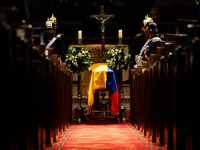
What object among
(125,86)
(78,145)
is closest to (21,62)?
(78,145)

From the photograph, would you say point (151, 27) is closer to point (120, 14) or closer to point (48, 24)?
point (48, 24)

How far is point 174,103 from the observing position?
3115 millimetres

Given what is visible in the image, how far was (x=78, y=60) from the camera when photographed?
7.11 m

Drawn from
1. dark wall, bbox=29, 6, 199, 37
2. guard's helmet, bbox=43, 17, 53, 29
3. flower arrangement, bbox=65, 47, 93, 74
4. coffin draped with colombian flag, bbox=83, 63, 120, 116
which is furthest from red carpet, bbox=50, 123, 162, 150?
dark wall, bbox=29, 6, 199, 37

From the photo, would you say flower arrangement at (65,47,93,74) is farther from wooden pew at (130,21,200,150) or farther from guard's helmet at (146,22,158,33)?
wooden pew at (130,21,200,150)

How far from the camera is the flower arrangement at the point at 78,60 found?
7.08 metres

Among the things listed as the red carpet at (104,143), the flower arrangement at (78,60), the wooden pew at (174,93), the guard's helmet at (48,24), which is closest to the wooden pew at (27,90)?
the red carpet at (104,143)

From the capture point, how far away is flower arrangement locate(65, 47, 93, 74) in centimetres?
708

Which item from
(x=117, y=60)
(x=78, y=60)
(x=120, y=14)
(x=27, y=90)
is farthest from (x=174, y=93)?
(x=120, y=14)

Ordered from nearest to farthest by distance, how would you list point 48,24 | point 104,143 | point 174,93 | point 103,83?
point 174,93 < point 104,143 < point 103,83 < point 48,24

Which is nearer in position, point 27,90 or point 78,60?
point 27,90

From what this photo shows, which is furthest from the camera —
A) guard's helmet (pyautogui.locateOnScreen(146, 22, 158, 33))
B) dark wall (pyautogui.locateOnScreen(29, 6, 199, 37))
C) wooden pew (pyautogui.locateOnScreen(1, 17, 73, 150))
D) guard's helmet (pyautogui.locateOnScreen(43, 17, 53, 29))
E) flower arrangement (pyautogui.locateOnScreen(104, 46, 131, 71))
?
dark wall (pyautogui.locateOnScreen(29, 6, 199, 37))

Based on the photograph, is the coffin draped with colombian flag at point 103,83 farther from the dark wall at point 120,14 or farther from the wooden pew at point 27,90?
the dark wall at point 120,14

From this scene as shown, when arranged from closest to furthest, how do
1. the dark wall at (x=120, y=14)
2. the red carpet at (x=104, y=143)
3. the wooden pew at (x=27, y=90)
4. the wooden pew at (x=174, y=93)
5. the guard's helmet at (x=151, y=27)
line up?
the wooden pew at (x=27, y=90) → the wooden pew at (x=174, y=93) → the red carpet at (x=104, y=143) → the guard's helmet at (x=151, y=27) → the dark wall at (x=120, y=14)
